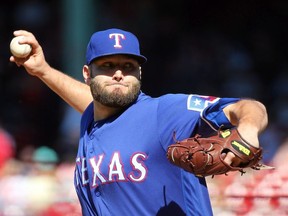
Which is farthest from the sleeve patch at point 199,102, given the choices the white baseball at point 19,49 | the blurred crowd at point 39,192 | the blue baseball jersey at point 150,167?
the blurred crowd at point 39,192

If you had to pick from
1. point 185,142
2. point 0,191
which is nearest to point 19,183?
point 0,191

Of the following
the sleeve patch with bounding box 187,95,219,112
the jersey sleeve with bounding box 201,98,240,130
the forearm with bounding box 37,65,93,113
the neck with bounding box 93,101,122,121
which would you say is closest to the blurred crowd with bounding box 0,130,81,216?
the forearm with bounding box 37,65,93,113

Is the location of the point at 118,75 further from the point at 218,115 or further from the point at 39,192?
the point at 39,192

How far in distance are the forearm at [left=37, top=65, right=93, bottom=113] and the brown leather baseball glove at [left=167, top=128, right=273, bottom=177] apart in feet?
4.35

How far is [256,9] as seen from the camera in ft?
36.2

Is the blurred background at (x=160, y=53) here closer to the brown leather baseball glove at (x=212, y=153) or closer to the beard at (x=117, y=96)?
the beard at (x=117, y=96)

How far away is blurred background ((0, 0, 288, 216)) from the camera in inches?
373

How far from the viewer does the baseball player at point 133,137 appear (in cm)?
357

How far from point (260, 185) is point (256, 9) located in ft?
21.1

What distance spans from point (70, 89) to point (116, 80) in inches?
35.1

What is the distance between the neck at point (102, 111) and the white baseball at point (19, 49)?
0.68 m

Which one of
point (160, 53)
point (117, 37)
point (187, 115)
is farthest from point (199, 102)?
point (160, 53)

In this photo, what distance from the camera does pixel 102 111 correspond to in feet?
13.1

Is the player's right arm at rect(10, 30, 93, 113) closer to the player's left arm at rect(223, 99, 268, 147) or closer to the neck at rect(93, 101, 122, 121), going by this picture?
the neck at rect(93, 101, 122, 121)
